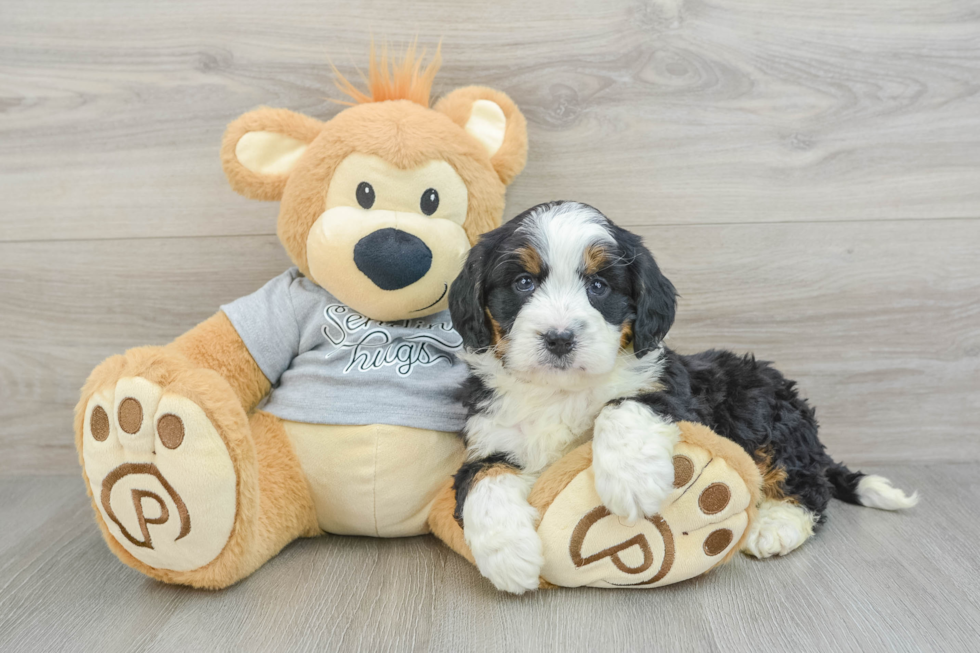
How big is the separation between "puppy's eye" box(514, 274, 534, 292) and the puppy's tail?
1.05m

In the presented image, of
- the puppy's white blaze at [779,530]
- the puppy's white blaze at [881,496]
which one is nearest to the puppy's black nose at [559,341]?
the puppy's white blaze at [779,530]

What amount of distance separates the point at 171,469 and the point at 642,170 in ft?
4.92

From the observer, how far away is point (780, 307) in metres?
2.21

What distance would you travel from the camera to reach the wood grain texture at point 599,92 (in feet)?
6.84

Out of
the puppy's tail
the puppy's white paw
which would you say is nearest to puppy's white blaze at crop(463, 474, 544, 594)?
the puppy's white paw

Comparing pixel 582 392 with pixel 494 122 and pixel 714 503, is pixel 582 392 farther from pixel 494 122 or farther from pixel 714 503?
pixel 494 122

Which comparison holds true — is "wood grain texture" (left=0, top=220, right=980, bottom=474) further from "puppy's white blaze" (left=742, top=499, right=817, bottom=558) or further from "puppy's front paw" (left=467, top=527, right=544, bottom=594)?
"puppy's front paw" (left=467, top=527, right=544, bottom=594)

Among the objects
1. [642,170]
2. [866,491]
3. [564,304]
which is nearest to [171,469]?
[564,304]

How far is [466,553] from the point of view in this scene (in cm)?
163

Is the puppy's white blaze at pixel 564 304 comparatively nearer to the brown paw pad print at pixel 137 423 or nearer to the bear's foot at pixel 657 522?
the bear's foot at pixel 657 522

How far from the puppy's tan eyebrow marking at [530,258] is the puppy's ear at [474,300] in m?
0.09

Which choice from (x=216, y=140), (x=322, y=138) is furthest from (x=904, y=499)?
(x=216, y=140)

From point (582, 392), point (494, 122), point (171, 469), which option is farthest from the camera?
point (494, 122)

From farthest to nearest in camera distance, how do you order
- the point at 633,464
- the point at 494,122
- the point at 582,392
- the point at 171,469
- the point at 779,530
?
the point at 494,122 → the point at 779,530 → the point at 582,392 → the point at 171,469 → the point at 633,464
